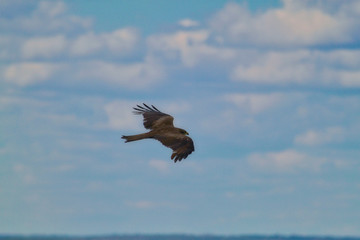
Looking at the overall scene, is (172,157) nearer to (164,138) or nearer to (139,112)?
→ (164,138)

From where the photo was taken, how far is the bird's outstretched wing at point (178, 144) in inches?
1272

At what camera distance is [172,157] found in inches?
1273

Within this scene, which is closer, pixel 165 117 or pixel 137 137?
pixel 137 137

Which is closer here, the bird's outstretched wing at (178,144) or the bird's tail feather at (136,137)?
the bird's tail feather at (136,137)

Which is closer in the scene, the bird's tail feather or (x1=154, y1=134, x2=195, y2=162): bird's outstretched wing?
the bird's tail feather

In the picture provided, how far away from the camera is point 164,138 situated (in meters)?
32.5

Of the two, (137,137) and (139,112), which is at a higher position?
(139,112)

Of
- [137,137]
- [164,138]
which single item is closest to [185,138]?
[164,138]

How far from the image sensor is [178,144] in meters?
32.5

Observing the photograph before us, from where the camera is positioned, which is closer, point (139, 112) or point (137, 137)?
point (137, 137)

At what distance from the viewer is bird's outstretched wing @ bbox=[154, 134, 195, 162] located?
106 feet

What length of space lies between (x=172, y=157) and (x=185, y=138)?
147cm

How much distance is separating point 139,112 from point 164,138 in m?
3.13

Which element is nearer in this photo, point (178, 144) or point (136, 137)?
point (136, 137)
